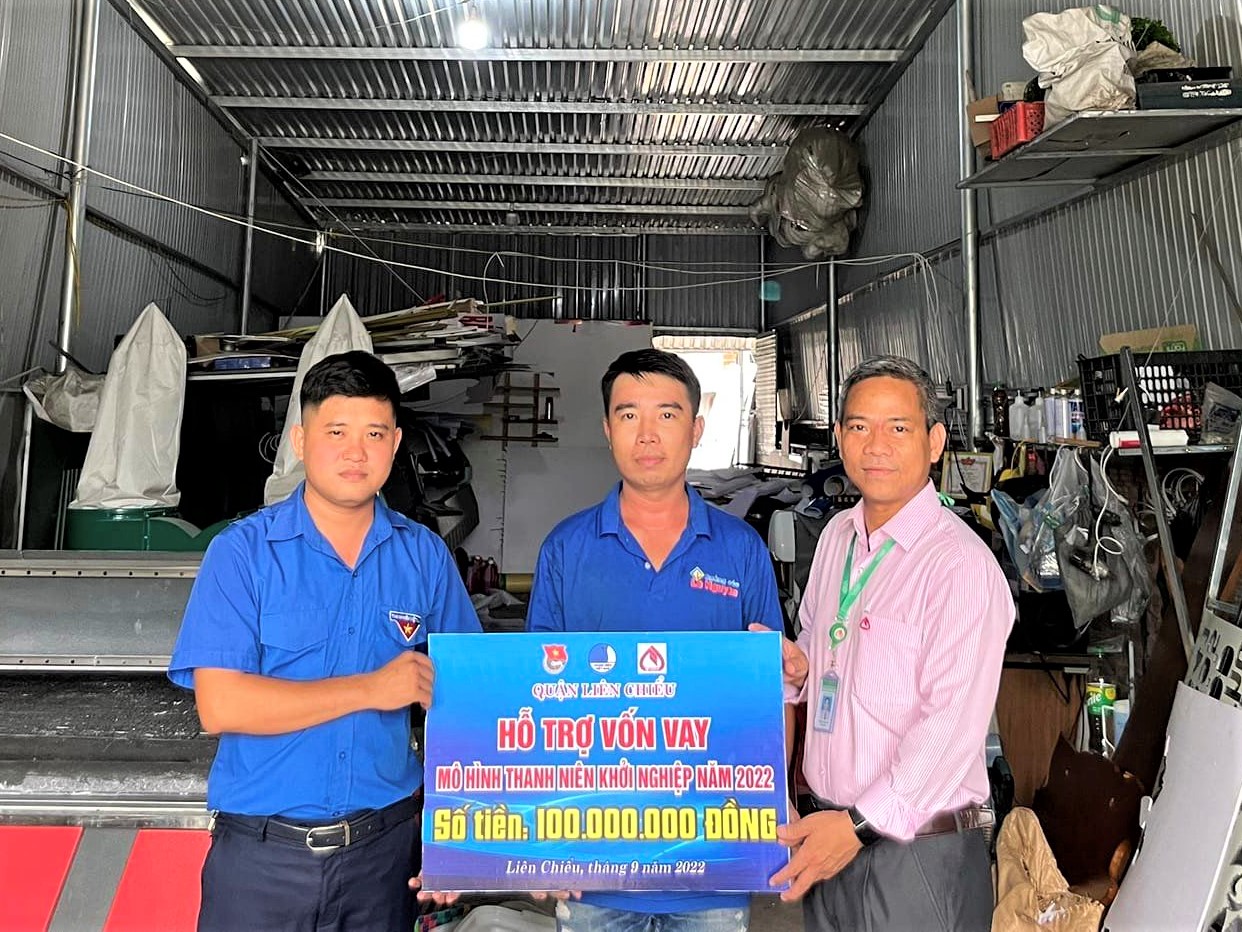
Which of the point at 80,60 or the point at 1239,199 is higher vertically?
the point at 80,60

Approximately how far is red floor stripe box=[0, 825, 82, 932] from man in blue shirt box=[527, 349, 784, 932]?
4.66 feet

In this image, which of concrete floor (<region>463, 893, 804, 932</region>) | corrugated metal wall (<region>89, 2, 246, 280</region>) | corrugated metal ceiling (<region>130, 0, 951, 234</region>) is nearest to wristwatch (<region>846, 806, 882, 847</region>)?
concrete floor (<region>463, 893, 804, 932</region>)

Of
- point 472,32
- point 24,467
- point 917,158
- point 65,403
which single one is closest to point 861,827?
point 65,403

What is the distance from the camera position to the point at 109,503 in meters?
3.73

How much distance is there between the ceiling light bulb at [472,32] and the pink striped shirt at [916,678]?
472 centimetres

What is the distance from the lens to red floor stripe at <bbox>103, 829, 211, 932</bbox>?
201cm

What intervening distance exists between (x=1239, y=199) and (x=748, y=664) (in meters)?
2.46

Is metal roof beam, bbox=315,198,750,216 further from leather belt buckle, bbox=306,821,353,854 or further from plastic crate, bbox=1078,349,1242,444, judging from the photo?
leather belt buckle, bbox=306,821,353,854

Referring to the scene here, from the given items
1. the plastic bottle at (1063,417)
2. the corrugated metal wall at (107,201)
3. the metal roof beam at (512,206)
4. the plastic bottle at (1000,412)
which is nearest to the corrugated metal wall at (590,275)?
the metal roof beam at (512,206)

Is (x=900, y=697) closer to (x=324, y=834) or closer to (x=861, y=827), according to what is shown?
(x=861, y=827)

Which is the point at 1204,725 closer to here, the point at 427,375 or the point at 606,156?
the point at 427,375

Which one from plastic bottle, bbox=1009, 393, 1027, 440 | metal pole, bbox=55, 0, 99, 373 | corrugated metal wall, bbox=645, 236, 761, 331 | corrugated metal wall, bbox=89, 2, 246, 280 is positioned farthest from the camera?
corrugated metal wall, bbox=645, 236, 761, 331

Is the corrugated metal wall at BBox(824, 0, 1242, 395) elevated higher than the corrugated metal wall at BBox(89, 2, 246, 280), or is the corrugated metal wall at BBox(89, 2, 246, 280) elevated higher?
the corrugated metal wall at BBox(89, 2, 246, 280)

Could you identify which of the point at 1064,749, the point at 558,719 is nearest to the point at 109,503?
the point at 558,719
